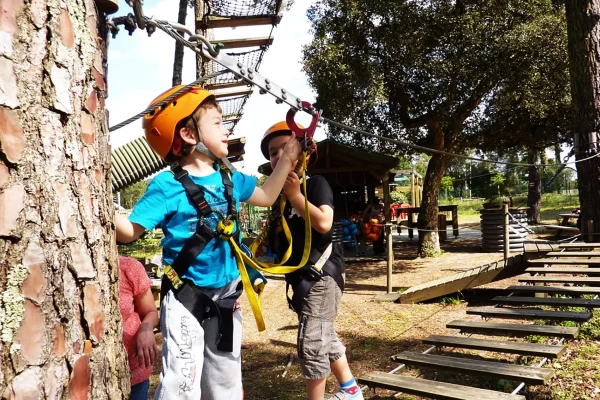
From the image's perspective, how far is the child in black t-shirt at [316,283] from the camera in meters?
2.72

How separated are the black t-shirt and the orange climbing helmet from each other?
1.02 metres

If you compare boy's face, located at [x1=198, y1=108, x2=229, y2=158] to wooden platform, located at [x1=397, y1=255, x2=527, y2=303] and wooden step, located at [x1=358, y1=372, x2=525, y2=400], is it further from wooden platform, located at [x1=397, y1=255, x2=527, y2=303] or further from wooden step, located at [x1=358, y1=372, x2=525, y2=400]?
wooden platform, located at [x1=397, y1=255, x2=527, y2=303]

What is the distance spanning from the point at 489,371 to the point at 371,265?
9772 millimetres

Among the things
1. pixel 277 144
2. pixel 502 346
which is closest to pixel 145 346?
pixel 277 144

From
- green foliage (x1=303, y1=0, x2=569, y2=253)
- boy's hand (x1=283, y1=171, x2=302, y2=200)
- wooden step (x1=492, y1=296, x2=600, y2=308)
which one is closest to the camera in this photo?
boy's hand (x1=283, y1=171, x2=302, y2=200)

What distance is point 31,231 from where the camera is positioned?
105 centimetres

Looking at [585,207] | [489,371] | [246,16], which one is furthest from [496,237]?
[489,371]

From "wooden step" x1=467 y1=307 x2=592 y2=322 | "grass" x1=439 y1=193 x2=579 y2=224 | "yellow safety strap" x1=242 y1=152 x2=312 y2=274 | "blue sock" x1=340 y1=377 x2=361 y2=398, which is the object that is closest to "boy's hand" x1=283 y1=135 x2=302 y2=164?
"yellow safety strap" x1=242 y1=152 x2=312 y2=274

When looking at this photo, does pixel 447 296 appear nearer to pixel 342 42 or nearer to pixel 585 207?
pixel 585 207

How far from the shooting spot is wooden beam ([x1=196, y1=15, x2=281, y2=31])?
7.98 m

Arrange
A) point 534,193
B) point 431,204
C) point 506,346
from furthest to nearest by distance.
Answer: point 534,193 → point 431,204 → point 506,346

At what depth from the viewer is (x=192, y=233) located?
6.12 feet

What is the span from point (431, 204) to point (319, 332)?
10.8 meters

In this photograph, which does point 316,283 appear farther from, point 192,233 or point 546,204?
point 546,204
